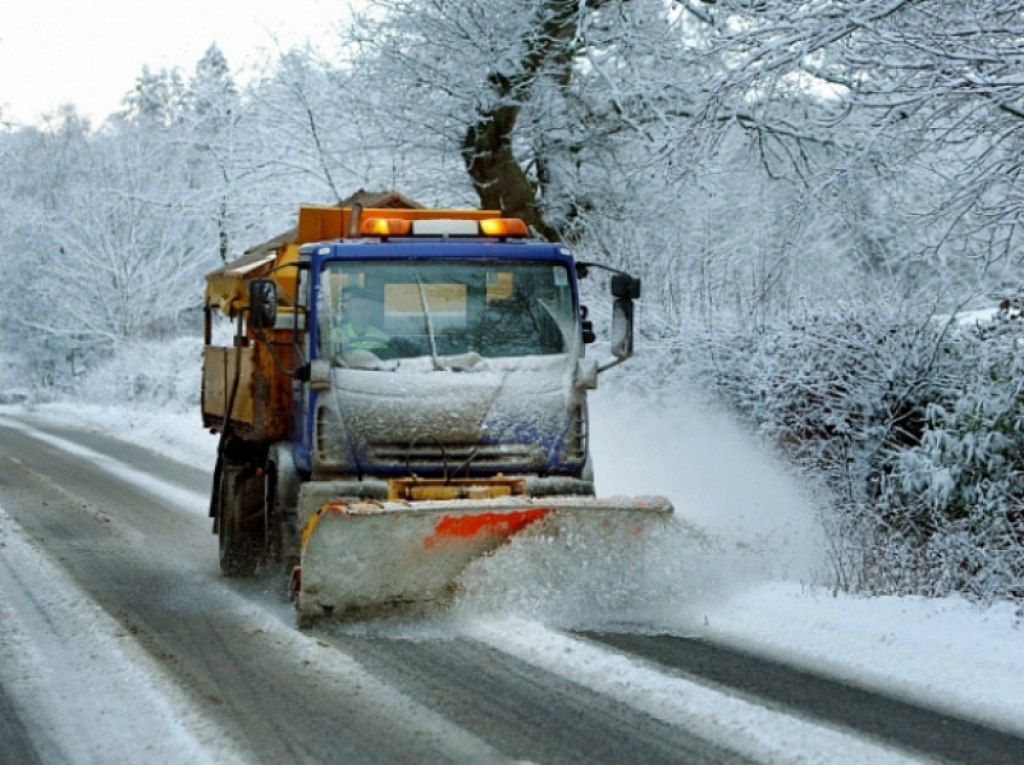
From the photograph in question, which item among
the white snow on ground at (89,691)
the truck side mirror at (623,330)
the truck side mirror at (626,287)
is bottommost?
the white snow on ground at (89,691)

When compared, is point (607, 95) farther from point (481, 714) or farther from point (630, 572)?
point (481, 714)

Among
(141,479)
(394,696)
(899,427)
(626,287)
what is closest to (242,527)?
(626,287)

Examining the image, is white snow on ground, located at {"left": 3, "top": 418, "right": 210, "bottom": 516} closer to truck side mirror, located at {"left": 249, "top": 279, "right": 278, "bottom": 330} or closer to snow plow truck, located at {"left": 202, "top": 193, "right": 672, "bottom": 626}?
snow plow truck, located at {"left": 202, "top": 193, "right": 672, "bottom": 626}

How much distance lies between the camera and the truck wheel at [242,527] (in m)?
9.62

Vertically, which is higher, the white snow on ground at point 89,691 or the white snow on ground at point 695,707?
the white snow on ground at point 695,707

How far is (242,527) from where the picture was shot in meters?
9.64

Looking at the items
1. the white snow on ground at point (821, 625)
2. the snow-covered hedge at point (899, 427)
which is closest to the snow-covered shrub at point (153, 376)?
the snow-covered hedge at point (899, 427)

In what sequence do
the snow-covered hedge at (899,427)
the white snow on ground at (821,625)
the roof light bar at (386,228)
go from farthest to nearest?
the snow-covered hedge at (899,427)
the roof light bar at (386,228)
the white snow on ground at (821,625)

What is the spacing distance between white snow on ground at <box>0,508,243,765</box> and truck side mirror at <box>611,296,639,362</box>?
351cm

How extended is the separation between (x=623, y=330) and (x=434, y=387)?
142 centimetres

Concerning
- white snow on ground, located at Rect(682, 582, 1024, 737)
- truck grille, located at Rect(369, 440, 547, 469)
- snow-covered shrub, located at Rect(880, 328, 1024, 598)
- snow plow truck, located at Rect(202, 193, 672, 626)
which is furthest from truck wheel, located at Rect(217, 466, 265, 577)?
snow-covered shrub, located at Rect(880, 328, 1024, 598)

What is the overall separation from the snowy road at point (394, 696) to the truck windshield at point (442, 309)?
5.80 feet

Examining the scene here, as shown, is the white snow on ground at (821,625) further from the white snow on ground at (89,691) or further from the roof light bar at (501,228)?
the roof light bar at (501,228)

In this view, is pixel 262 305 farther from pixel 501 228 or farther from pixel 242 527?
pixel 242 527
